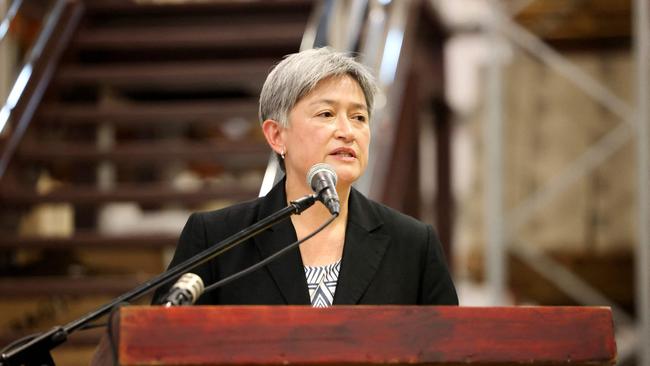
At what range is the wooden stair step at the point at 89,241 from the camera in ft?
19.4

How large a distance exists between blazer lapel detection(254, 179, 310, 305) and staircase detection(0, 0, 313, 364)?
321 centimetres

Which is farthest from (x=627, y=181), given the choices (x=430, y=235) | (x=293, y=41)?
(x=430, y=235)

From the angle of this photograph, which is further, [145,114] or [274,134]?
[145,114]

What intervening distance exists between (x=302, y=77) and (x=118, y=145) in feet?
15.1

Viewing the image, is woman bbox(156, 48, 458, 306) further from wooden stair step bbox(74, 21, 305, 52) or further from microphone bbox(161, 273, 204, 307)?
wooden stair step bbox(74, 21, 305, 52)

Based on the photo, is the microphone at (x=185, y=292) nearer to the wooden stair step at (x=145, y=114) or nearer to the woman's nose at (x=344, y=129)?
the woman's nose at (x=344, y=129)

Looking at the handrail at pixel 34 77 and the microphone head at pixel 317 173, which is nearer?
the microphone head at pixel 317 173

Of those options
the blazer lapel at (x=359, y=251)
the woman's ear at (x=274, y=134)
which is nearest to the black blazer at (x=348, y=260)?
the blazer lapel at (x=359, y=251)

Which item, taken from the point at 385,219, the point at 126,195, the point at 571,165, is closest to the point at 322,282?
the point at 385,219

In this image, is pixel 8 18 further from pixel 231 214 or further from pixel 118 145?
pixel 231 214

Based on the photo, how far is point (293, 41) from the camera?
7.10 m

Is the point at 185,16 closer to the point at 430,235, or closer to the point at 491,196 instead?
the point at 491,196

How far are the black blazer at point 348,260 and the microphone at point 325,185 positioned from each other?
0.28 m

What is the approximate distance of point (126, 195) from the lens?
6.22 m
